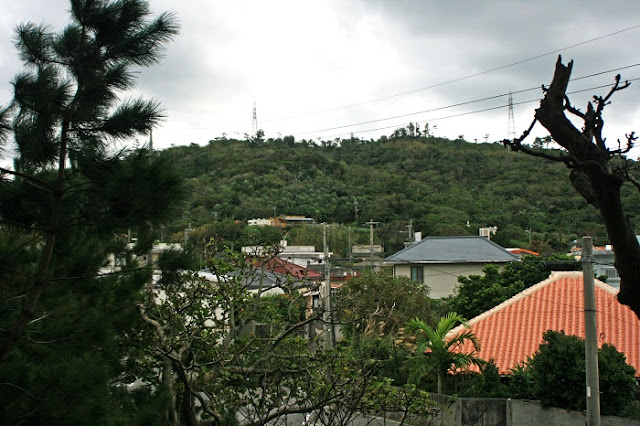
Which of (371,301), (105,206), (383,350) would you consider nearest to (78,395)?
(105,206)

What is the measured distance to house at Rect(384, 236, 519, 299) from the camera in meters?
34.5

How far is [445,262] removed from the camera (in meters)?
34.6

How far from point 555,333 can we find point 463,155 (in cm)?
6096

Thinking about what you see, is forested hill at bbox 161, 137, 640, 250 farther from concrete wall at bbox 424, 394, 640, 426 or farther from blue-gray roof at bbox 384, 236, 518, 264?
concrete wall at bbox 424, 394, 640, 426

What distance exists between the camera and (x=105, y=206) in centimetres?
508

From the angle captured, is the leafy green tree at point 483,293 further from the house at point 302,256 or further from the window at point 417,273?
the window at point 417,273

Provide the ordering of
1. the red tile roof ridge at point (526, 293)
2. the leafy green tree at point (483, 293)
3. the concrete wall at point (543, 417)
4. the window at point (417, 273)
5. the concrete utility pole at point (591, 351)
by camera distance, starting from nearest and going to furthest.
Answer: the concrete utility pole at point (591, 351) < the concrete wall at point (543, 417) < the red tile roof ridge at point (526, 293) < the leafy green tree at point (483, 293) < the window at point (417, 273)

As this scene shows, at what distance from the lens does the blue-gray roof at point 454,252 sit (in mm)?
34719

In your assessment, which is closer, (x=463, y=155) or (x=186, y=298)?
(x=186, y=298)

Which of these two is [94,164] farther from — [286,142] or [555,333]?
[286,142]

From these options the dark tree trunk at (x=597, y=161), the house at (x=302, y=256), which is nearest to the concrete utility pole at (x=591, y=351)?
the dark tree trunk at (x=597, y=161)

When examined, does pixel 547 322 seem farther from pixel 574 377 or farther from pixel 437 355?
pixel 574 377

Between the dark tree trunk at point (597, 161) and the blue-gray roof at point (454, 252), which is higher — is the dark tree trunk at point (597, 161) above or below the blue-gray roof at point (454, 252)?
above

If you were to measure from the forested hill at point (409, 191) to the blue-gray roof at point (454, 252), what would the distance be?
463 inches
